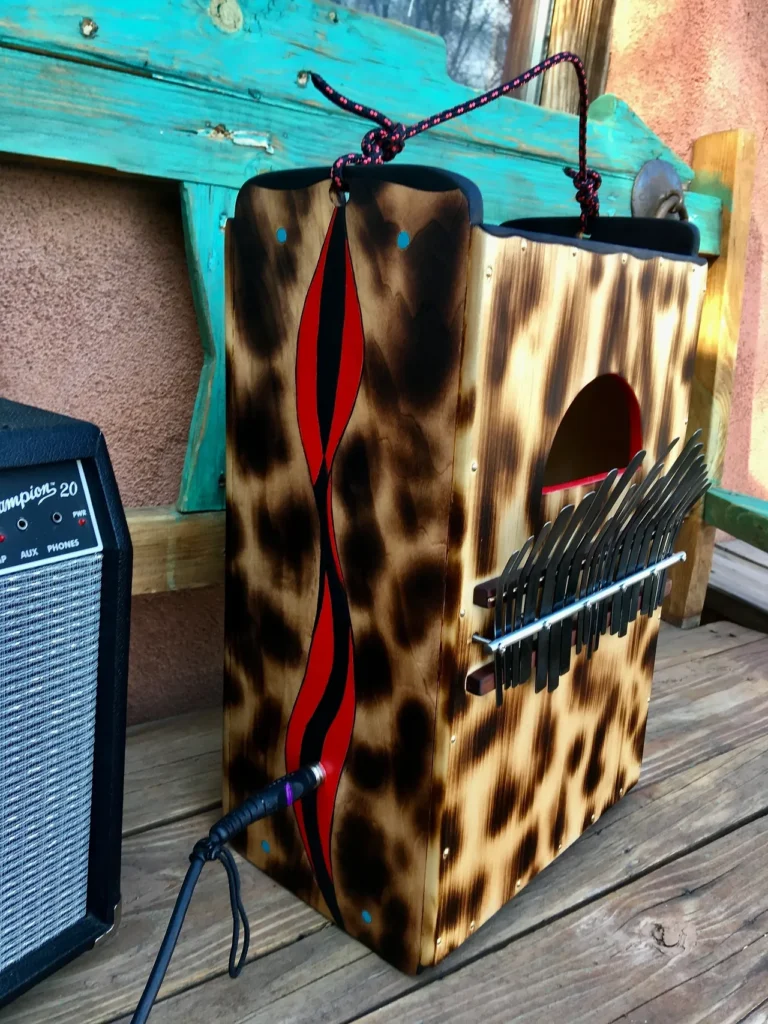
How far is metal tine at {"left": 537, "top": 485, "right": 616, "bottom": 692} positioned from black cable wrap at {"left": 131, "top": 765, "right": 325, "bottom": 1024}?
24cm

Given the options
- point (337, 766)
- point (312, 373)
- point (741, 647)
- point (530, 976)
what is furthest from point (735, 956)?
point (741, 647)

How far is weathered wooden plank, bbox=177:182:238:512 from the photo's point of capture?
966 mm

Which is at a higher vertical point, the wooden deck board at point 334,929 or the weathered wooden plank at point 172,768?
the weathered wooden plank at point 172,768

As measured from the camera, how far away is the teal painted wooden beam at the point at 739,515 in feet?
4.99

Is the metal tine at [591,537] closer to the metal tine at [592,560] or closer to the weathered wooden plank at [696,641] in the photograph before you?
the metal tine at [592,560]

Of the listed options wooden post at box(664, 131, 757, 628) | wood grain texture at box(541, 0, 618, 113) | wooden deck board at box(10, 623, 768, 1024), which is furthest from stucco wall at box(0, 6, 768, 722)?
wooden post at box(664, 131, 757, 628)

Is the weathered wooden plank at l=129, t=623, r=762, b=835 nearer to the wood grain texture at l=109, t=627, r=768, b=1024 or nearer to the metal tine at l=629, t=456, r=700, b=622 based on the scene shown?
the wood grain texture at l=109, t=627, r=768, b=1024

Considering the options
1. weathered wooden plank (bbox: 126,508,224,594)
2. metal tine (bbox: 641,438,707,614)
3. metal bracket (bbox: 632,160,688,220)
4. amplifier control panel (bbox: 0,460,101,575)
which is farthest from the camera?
metal bracket (bbox: 632,160,688,220)

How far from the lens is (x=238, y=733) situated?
0.88 m

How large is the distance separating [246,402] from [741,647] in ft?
3.77

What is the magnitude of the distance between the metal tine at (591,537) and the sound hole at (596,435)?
0.40 ft

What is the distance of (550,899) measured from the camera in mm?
871

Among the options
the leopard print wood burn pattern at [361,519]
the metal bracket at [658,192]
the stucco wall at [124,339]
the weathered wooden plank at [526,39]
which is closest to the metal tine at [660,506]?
the leopard print wood burn pattern at [361,519]

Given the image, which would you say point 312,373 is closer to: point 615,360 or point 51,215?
point 615,360
